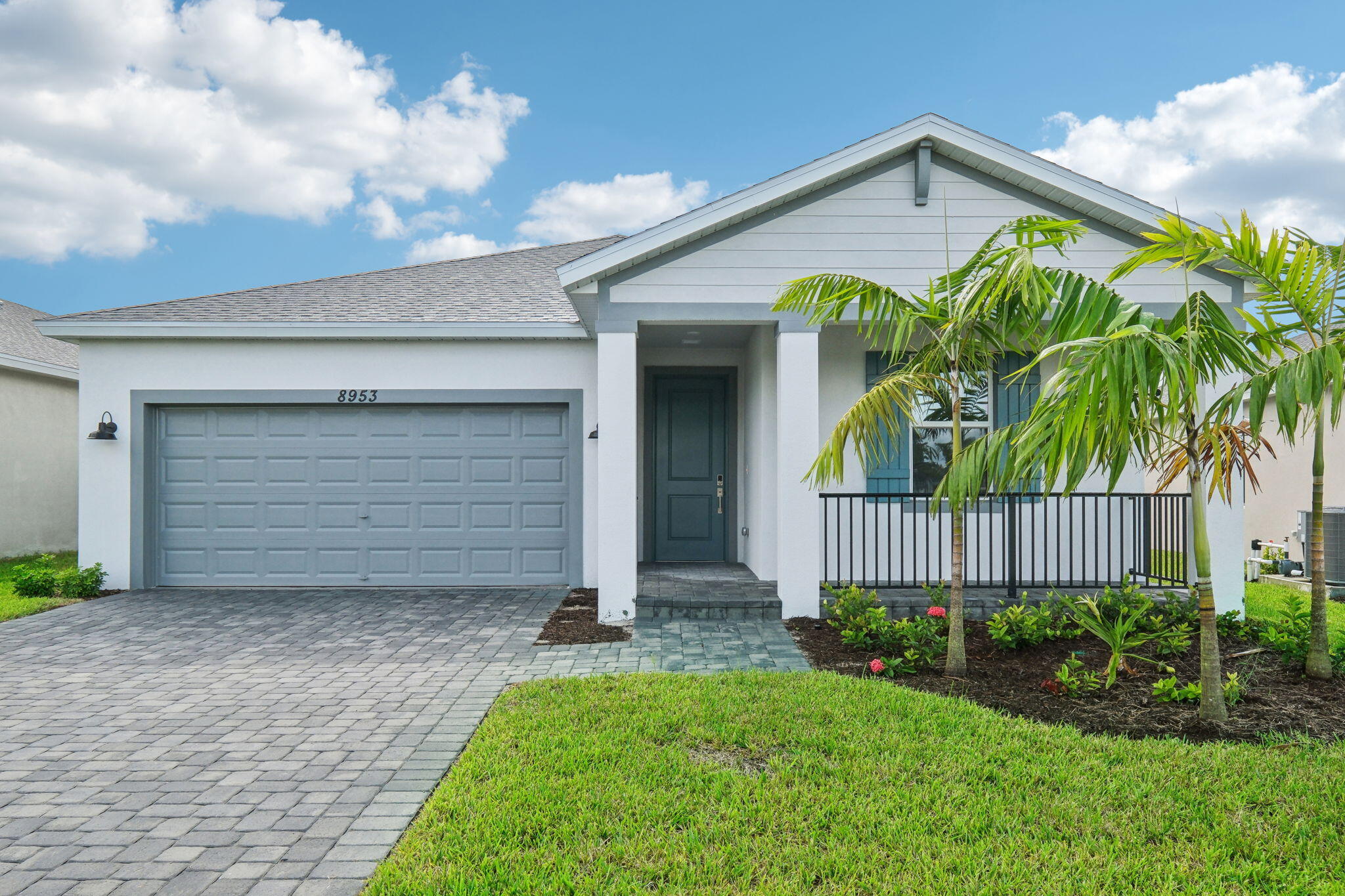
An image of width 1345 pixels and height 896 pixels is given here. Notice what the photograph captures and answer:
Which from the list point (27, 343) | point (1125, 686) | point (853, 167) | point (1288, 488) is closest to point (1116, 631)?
point (1125, 686)

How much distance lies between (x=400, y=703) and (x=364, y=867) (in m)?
2.02

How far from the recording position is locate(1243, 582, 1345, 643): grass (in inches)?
274

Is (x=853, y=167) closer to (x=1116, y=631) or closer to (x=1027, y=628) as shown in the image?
(x=1027, y=628)

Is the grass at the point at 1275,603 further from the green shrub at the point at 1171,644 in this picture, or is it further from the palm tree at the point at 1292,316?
the palm tree at the point at 1292,316

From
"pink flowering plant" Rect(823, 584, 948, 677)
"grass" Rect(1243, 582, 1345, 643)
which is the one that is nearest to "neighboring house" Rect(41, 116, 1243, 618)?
"pink flowering plant" Rect(823, 584, 948, 677)

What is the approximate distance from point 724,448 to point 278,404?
5478 mm

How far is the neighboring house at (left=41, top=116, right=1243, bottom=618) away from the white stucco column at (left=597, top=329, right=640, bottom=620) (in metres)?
0.02

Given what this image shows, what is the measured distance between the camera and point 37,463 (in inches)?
480

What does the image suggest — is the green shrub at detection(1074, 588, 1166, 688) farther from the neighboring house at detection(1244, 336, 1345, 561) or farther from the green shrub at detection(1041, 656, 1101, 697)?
the neighboring house at detection(1244, 336, 1345, 561)

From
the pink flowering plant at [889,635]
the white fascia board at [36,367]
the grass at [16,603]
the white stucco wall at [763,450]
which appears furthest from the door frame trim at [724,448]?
the white fascia board at [36,367]

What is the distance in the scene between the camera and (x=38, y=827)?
2.97m

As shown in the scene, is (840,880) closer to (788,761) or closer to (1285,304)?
(788,761)

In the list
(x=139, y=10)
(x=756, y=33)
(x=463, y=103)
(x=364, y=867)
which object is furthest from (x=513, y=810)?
(x=463, y=103)

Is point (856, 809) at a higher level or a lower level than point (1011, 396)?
lower
